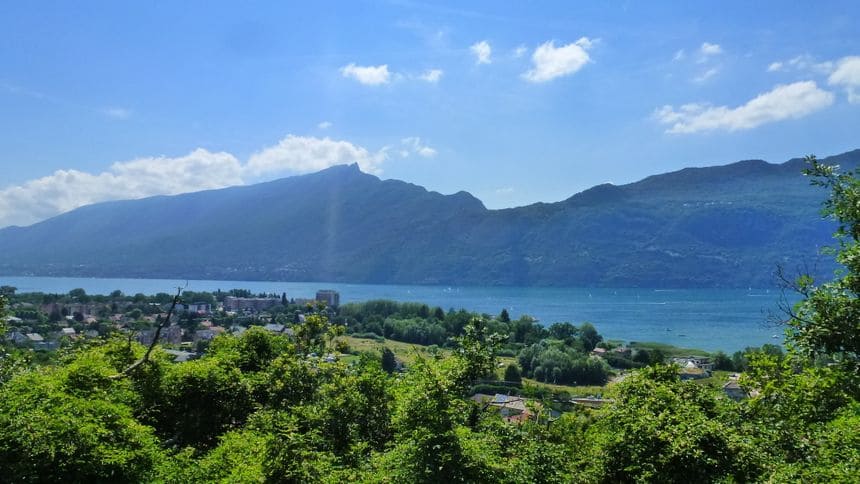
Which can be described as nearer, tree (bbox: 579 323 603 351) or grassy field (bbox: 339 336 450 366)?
grassy field (bbox: 339 336 450 366)

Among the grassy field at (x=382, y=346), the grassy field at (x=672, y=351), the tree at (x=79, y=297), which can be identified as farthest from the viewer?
the tree at (x=79, y=297)

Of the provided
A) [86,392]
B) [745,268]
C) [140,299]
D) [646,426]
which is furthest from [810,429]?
[745,268]

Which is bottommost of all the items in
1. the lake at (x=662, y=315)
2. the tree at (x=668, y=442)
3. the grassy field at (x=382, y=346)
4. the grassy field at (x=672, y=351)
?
the lake at (x=662, y=315)

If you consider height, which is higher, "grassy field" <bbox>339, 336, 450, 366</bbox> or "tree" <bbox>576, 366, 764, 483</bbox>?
"tree" <bbox>576, 366, 764, 483</bbox>

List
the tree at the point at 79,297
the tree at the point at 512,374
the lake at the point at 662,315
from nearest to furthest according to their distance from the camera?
the tree at the point at 512,374 < the lake at the point at 662,315 < the tree at the point at 79,297

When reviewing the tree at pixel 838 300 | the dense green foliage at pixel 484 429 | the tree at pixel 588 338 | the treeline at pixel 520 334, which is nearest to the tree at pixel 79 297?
the treeline at pixel 520 334

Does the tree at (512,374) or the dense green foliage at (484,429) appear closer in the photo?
the dense green foliage at (484,429)

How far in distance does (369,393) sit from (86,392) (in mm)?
4149

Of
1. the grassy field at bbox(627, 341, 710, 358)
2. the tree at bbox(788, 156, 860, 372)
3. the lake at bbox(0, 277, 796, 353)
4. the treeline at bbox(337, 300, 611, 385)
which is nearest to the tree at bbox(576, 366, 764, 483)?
the tree at bbox(788, 156, 860, 372)

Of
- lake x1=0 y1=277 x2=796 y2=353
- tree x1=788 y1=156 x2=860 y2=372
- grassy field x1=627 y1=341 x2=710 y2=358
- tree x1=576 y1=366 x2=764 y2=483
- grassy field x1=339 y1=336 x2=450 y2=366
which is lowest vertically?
lake x1=0 y1=277 x2=796 y2=353

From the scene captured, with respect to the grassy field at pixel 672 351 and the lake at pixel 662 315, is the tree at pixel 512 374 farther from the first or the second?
the lake at pixel 662 315

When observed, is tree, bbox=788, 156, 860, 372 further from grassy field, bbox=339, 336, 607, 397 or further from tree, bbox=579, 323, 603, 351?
tree, bbox=579, 323, 603, 351

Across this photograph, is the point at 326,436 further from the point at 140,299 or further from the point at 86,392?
the point at 140,299

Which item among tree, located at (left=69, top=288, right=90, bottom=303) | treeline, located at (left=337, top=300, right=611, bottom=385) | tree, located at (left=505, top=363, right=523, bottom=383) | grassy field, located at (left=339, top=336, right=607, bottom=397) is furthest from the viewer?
tree, located at (left=69, top=288, right=90, bottom=303)
